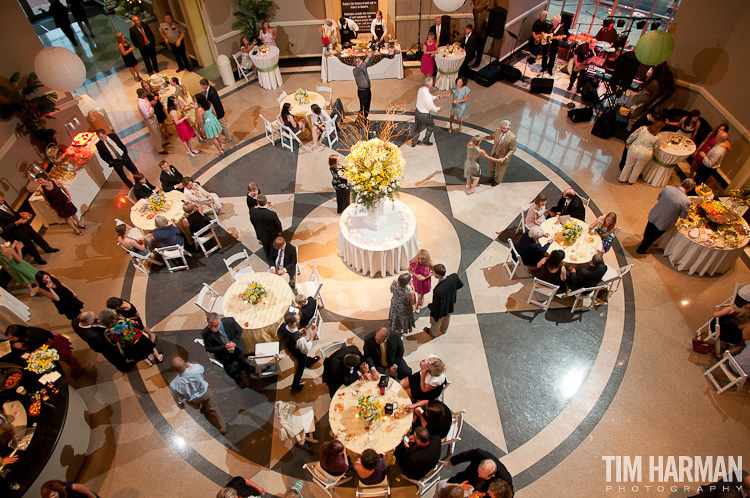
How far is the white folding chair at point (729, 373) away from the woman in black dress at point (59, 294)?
930cm

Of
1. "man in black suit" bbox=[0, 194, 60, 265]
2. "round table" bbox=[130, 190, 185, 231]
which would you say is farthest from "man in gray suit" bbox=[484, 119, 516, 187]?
"man in black suit" bbox=[0, 194, 60, 265]

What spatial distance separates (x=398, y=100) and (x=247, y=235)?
19.2ft

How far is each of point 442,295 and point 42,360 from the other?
5348 millimetres

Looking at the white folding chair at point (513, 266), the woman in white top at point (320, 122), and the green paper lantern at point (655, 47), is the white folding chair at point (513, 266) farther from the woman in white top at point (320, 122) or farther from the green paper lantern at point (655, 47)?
the green paper lantern at point (655, 47)

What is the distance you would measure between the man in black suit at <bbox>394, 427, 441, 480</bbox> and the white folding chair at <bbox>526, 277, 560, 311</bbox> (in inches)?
115

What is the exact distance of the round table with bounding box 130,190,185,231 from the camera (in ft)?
24.3

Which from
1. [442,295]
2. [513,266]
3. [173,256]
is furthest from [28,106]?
[513,266]

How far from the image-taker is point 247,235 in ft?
26.5

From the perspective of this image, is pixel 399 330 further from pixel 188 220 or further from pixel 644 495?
pixel 188 220

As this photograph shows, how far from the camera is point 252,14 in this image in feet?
38.0

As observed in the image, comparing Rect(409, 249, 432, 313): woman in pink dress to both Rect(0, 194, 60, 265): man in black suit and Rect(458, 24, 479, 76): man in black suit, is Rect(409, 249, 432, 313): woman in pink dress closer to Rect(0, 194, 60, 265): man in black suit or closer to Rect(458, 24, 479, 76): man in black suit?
Rect(0, 194, 60, 265): man in black suit

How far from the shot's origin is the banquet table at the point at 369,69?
1181 centimetres

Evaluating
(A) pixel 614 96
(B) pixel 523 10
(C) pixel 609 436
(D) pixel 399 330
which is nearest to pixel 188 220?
(D) pixel 399 330

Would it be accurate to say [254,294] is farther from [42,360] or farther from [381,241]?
[42,360]
